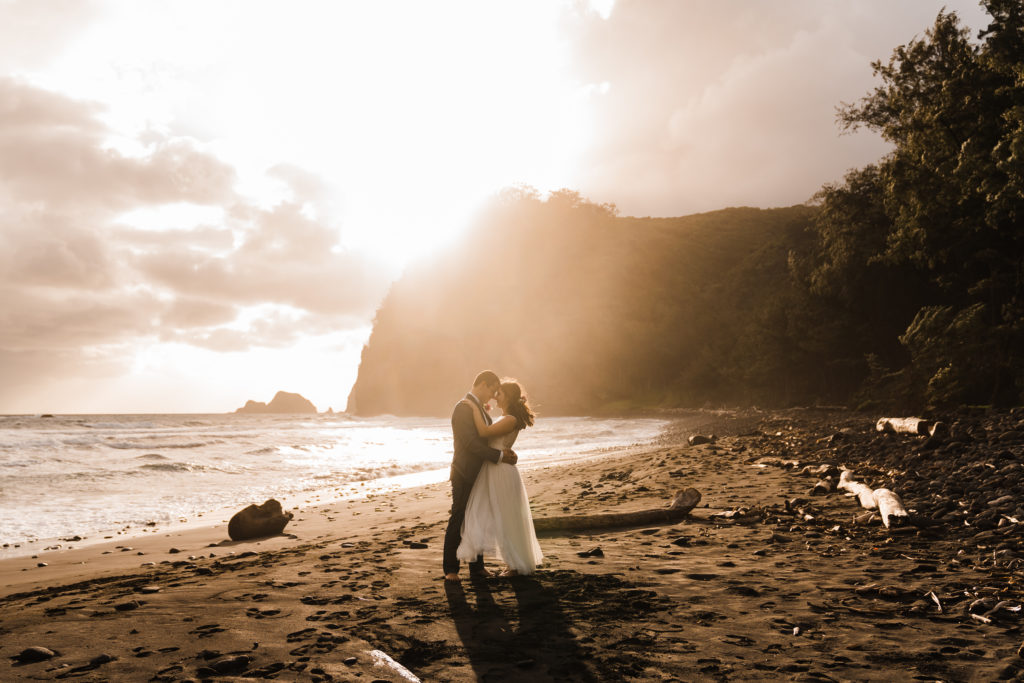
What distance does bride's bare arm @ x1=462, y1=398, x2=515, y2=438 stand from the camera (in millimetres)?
6910

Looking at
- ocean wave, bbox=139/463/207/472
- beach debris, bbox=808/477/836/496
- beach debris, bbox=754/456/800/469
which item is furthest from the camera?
ocean wave, bbox=139/463/207/472

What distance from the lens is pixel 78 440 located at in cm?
3372

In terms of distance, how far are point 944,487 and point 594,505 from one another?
557cm

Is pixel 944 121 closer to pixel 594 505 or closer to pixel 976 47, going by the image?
pixel 976 47

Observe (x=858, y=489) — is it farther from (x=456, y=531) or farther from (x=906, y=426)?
(x=906, y=426)

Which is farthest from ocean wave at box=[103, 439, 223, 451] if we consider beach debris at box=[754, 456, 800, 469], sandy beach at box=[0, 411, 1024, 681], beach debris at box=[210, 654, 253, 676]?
beach debris at box=[210, 654, 253, 676]

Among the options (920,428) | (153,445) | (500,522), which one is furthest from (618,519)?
(153,445)

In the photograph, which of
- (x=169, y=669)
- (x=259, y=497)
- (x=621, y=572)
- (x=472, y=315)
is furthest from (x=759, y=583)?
(x=472, y=315)

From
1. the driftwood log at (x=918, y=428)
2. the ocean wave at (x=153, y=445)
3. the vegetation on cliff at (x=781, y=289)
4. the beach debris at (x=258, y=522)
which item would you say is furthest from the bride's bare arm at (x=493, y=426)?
the ocean wave at (x=153, y=445)

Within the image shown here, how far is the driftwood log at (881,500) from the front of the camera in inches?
313

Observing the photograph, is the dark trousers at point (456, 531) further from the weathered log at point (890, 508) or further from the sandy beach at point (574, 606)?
the weathered log at point (890, 508)

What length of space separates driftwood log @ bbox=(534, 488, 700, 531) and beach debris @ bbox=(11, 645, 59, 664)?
19.5 feet

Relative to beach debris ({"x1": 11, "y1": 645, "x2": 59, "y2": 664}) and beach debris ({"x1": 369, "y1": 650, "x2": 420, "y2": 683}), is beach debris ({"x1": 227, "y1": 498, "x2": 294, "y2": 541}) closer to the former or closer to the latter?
beach debris ({"x1": 11, "y1": 645, "x2": 59, "y2": 664})

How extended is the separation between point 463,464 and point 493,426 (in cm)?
64
